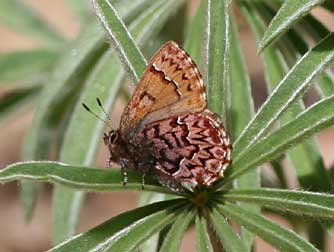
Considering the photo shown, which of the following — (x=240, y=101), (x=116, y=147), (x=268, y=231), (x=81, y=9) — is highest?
(x=81, y=9)

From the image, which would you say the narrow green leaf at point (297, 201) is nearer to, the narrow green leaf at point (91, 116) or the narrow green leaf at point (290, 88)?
the narrow green leaf at point (290, 88)

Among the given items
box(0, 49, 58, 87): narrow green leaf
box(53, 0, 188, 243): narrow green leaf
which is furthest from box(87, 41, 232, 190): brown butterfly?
box(0, 49, 58, 87): narrow green leaf

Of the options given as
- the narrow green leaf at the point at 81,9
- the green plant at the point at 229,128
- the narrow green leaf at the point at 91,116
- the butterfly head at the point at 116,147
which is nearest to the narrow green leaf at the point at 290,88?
the green plant at the point at 229,128

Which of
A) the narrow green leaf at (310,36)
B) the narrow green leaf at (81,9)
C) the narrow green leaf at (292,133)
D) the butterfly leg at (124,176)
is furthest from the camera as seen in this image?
the narrow green leaf at (81,9)

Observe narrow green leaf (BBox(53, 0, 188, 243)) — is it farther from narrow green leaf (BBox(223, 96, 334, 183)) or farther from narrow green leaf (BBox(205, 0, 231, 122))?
narrow green leaf (BBox(223, 96, 334, 183))

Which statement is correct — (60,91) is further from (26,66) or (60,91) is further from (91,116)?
(26,66)

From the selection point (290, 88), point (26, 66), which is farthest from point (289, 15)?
point (26, 66)

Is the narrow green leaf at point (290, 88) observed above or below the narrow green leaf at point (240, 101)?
below

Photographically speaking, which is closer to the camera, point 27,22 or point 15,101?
point 15,101
